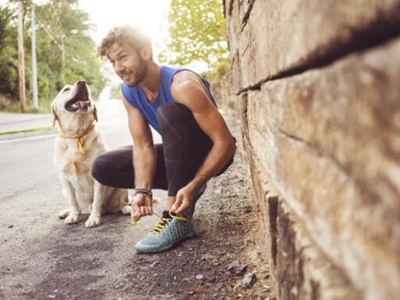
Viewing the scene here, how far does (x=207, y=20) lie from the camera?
13.6m

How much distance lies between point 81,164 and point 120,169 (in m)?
0.54

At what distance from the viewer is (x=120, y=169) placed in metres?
3.21

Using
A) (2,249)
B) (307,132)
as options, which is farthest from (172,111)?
(307,132)

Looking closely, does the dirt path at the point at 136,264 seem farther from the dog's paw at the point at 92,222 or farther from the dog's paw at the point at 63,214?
the dog's paw at the point at 63,214

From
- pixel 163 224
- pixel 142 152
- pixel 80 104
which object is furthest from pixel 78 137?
pixel 163 224

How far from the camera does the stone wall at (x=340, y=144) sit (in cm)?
52

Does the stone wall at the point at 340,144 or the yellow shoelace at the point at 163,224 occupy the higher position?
the stone wall at the point at 340,144

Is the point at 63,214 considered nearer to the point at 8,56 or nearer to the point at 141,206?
the point at 141,206

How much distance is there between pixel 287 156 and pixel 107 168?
7.53ft

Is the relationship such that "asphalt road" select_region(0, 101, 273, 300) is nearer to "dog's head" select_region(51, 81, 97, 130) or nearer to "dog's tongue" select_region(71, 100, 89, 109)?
"dog's head" select_region(51, 81, 97, 130)

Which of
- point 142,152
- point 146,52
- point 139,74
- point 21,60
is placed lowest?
point 142,152

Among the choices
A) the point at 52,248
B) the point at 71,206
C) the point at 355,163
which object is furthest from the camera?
the point at 71,206

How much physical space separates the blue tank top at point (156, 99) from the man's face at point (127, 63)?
15cm

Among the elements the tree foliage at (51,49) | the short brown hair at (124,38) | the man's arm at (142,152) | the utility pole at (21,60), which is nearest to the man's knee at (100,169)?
the man's arm at (142,152)
